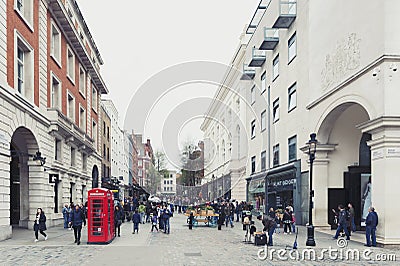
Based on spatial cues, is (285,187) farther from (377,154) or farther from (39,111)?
(39,111)

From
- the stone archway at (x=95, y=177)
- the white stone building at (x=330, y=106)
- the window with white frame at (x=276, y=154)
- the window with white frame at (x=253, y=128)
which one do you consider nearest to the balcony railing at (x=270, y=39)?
the white stone building at (x=330, y=106)

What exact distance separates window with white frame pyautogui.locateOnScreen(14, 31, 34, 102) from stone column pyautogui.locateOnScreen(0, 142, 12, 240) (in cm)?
442

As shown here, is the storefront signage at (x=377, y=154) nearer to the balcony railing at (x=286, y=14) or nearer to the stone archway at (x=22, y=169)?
the balcony railing at (x=286, y=14)

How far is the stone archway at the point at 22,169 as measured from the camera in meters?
25.7

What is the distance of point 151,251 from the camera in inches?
668

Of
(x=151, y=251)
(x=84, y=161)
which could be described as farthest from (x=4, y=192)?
(x=84, y=161)

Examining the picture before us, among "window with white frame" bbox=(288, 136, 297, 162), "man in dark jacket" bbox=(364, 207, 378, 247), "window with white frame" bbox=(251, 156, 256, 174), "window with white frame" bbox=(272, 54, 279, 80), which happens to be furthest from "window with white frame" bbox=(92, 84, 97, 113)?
"man in dark jacket" bbox=(364, 207, 378, 247)

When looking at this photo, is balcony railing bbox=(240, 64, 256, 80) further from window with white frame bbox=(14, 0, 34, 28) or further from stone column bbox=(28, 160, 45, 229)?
stone column bbox=(28, 160, 45, 229)

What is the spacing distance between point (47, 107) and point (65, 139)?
15.9ft

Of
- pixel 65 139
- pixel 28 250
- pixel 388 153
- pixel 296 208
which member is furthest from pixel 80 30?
pixel 388 153

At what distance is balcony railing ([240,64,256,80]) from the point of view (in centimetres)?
4653

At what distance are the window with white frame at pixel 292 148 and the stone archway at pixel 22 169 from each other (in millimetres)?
16276

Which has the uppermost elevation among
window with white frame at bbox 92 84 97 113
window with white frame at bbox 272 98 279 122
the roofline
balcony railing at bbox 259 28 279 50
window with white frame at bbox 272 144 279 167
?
the roofline

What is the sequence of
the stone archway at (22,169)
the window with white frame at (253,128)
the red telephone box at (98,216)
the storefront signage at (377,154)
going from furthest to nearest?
the window with white frame at (253,128)
the stone archway at (22,169)
the red telephone box at (98,216)
the storefront signage at (377,154)
